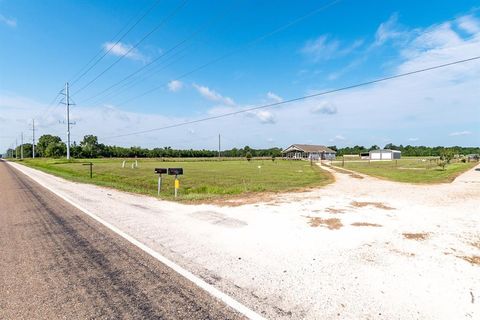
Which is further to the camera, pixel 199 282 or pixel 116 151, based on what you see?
pixel 116 151

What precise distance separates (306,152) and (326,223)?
81289mm

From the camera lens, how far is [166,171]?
44.8 ft

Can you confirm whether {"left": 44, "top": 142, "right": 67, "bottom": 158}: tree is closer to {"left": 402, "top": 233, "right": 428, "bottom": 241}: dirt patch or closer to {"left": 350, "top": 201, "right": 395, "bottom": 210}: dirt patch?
{"left": 350, "top": 201, "right": 395, "bottom": 210}: dirt patch

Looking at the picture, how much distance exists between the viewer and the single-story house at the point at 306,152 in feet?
284

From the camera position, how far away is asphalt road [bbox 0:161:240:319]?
3.24 m

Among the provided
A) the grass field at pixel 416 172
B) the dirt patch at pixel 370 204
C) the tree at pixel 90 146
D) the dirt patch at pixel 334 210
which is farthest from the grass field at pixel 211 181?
the tree at pixel 90 146

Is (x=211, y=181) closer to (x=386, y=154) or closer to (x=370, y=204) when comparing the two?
(x=370, y=204)

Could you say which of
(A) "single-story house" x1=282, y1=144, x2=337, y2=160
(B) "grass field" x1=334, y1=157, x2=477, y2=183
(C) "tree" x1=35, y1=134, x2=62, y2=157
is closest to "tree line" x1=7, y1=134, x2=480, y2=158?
(C) "tree" x1=35, y1=134, x2=62, y2=157

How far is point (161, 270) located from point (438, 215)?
8664 millimetres

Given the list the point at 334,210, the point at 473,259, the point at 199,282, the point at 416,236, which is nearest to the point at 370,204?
the point at 334,210

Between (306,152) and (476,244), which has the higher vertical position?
(306,152)

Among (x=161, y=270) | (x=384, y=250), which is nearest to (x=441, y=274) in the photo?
(x=384, y=250)

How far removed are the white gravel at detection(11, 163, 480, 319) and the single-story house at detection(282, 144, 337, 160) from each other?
77.7 metres

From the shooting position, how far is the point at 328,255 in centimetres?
512
